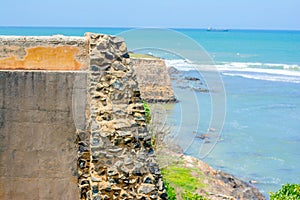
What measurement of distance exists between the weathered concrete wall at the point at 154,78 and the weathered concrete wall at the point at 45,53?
73.4 feet

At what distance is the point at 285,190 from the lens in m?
9.83

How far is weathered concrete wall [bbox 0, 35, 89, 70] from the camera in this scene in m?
5.75

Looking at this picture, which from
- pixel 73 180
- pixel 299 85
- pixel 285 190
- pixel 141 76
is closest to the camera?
pixel 73 180

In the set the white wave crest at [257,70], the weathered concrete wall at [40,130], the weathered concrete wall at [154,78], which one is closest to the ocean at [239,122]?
the weathered concrete wall at [154,78]

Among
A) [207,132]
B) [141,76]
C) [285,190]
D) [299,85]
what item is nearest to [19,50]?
[285,190]

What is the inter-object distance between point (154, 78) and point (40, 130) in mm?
25334

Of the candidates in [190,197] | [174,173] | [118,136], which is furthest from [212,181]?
[118,136]

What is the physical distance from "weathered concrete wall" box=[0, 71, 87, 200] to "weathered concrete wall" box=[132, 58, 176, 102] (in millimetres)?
22690

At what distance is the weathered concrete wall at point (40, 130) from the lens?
552 cm

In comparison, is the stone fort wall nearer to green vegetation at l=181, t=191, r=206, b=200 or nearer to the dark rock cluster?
the dark rock cluster

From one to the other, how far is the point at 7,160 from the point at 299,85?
119 ft

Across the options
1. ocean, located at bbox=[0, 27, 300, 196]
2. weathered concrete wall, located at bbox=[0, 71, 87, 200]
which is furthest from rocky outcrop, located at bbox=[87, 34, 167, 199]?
ocean, located at bbox=[0, 27, 300, 196]

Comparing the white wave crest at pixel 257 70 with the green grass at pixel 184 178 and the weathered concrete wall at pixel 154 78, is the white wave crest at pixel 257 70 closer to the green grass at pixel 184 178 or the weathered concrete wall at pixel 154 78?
the weathered concrete wall at pixel 154 78

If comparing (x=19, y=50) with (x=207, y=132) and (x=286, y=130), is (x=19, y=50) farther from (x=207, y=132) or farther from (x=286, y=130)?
(x=286, y=130)
